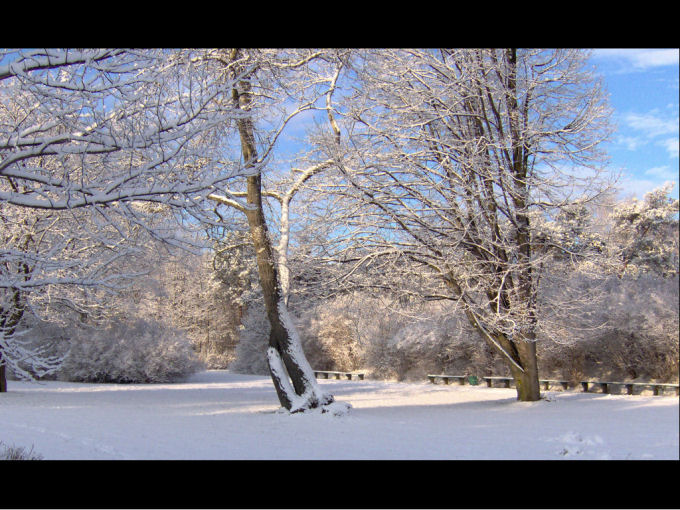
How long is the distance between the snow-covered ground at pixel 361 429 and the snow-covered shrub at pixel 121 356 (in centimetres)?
589

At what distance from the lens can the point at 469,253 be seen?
29.6 ft

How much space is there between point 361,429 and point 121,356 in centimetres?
1184

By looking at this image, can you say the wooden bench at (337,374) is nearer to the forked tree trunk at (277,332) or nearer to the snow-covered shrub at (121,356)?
the snow-covered shrub at (121,356)

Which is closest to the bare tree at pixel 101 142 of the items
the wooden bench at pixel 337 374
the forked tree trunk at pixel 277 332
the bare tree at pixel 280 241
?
the bare tree at pixel 280 241

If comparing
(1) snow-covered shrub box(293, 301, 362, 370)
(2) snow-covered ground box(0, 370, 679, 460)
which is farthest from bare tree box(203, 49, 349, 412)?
(1) snow-covered shrub box(293, 301, 362, 370)

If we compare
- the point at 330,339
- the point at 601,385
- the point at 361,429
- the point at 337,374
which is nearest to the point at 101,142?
the point at 361,429

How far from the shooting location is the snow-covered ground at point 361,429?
509 centimetres

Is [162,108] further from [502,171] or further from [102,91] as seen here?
[502,171]

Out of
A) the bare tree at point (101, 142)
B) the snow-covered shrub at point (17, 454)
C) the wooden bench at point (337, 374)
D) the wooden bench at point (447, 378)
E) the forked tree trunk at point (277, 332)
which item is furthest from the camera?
the wooden bench at point (337, 374)

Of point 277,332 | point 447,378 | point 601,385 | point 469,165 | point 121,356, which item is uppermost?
point 469,165

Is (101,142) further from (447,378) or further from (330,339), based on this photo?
(330,339)

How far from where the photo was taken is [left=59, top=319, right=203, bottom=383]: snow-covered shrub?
16.5m

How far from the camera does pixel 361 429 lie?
6.74m
